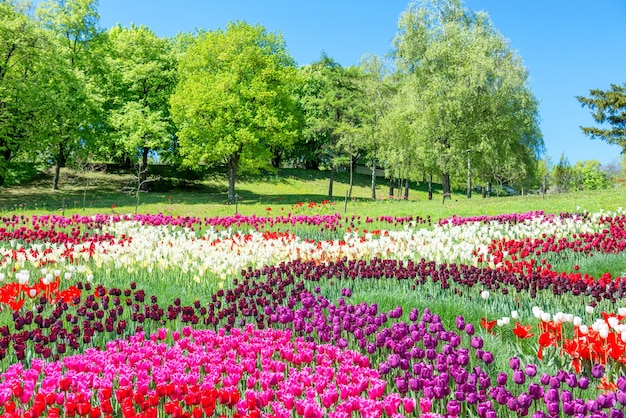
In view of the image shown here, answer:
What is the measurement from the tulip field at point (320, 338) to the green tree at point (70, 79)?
A: 2631cm

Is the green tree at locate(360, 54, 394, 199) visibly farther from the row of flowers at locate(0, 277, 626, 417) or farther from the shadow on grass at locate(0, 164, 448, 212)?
the row of flowers at locate(0, 277, 626, 417)

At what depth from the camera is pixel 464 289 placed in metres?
8.95

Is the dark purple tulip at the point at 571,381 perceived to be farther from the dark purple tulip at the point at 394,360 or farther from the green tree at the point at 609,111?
the green tree at the point at 609,111

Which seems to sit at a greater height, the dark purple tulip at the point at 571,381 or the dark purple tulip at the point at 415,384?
the dark purple tulip at the point at 571,381

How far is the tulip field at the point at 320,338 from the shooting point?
4129 mm

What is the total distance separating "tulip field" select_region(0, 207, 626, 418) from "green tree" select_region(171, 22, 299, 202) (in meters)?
23.6

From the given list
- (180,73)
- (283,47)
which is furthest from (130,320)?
(283,47)

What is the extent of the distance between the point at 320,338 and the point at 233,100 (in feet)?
99.4

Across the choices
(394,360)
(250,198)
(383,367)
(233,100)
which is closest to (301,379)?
(383,367)

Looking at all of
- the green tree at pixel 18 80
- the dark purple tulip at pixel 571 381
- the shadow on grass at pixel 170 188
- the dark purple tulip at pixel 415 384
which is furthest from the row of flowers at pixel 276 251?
the green tree at pixel 18 80

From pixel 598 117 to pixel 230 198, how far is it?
33237 millimetres

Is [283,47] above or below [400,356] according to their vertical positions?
above

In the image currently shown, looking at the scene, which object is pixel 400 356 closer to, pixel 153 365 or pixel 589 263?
pixel 153 365

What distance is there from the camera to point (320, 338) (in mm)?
6109
